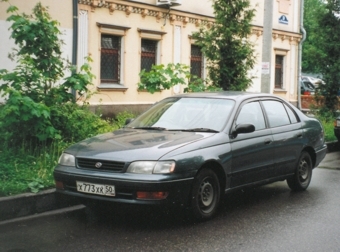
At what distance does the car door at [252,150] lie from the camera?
23.8 ft

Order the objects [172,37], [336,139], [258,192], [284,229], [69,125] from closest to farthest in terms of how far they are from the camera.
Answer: [284,229] → [258,192] → [69,125] → [336,139] → [172,37]

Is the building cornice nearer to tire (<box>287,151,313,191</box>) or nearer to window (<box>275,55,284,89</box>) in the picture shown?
window (<box>275,55,284,89</box>)

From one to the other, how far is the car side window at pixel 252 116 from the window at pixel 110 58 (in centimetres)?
1001

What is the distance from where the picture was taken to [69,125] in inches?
370

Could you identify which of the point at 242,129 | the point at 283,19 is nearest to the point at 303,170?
the point at 242,129

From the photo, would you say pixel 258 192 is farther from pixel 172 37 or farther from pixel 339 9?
pixel 339 9

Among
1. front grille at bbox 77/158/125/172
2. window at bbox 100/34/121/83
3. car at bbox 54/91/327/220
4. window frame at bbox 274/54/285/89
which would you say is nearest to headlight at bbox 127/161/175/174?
car at bbox 54/91/327/220

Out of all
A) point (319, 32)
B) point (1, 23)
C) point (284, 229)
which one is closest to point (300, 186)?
Result: point (284, 229)

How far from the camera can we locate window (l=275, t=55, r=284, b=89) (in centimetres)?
2621

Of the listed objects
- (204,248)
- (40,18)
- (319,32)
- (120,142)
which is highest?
(319,32)

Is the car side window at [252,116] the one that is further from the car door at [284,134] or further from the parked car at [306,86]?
the parked car at [306,86]

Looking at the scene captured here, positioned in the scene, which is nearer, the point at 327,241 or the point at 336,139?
the point at 327,241

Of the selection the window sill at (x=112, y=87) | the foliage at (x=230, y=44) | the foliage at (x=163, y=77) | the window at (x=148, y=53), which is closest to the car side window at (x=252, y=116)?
the foliage at (x=163, y=77)

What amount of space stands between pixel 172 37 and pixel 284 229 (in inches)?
547
